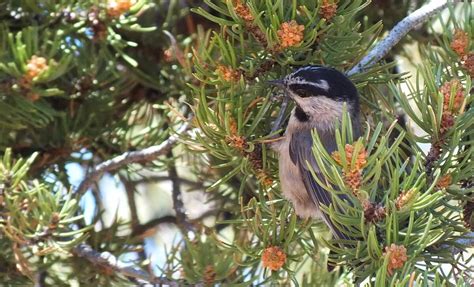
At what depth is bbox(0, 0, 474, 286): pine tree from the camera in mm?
1303

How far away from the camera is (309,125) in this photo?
6.51 ft

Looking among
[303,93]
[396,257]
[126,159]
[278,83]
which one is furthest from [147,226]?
[396,257]

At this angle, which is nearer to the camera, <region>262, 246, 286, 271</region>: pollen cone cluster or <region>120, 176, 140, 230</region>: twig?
<region>262, 246, 286, 271</region>: pollen cone cluster

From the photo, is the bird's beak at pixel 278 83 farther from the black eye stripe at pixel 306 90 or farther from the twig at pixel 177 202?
the twig at pixel 177 202

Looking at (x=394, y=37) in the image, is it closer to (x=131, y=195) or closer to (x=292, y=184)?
(x=292, y=184)

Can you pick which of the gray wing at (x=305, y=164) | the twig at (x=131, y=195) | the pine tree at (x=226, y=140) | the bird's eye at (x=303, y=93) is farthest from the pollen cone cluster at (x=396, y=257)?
the twig at (x=131, y=195)

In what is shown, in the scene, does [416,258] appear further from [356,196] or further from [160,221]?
[160,221]

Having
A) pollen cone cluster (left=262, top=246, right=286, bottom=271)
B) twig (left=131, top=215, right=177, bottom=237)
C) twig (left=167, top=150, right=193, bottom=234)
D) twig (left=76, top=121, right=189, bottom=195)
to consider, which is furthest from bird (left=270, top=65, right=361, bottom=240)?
twig (left=131, top=215, right=177, bottom=237)

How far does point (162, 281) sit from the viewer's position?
5.47 ft

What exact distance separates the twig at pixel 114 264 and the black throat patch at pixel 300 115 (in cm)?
51

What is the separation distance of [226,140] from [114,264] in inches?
16.1

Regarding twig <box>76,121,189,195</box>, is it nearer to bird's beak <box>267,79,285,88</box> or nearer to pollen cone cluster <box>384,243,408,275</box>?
bird's beak <box>267,79,285,88</box>

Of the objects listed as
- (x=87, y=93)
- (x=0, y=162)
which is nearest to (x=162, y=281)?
(x=0, y=162)

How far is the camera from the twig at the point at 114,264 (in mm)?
1664
